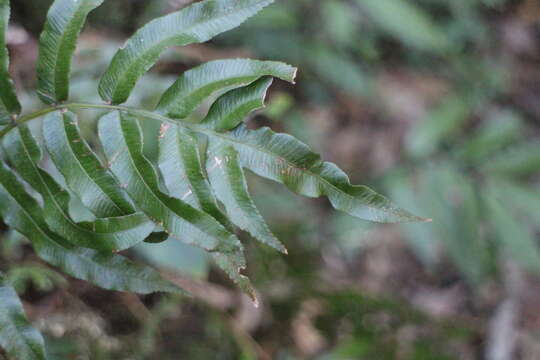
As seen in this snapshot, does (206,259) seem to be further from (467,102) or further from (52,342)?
(467,102)

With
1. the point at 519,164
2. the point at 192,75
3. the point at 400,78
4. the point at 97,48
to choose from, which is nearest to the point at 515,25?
the point at 400,78

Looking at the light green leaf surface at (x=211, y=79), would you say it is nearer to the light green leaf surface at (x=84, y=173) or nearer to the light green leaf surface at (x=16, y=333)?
the light green leaf surface at (x=84, y=173)

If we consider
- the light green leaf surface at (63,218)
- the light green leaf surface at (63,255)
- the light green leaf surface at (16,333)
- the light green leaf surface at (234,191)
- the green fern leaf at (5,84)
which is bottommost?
the light green leaf surface at (16,333)

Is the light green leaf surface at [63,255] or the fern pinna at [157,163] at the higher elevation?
the fern pinna at [157,163]

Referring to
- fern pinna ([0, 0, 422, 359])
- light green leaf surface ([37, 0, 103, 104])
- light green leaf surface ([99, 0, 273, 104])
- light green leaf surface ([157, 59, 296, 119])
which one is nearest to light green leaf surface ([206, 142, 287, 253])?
fern pinna ([0, 0, 422, 359])

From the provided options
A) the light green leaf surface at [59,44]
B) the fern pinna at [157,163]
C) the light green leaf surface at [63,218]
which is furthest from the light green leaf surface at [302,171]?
the light green leaf surface at [59,44]

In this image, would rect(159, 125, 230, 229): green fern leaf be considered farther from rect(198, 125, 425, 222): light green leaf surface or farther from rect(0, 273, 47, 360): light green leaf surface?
rect(0, 273, 47, 360): light green leaf surface
